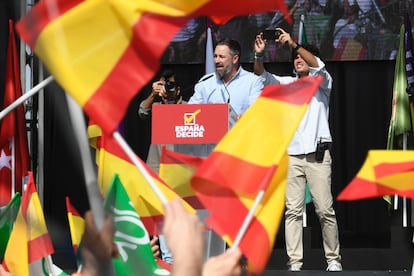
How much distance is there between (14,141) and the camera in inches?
342

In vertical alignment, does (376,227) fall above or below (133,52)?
below

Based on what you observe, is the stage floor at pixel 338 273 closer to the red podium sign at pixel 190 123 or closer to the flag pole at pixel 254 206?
the red podium sign at pixel 190 123

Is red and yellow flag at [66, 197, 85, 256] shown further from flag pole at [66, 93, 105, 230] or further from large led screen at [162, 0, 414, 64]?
large led screen at [162, 0, 414, 64]

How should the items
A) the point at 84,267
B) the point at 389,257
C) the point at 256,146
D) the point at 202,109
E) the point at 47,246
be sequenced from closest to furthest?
the point at 84,267 → the point at 256,146 → the point at 47,246 → the point at 202,109 → the point at 389,257

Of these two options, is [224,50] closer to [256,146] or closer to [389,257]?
[389,257]

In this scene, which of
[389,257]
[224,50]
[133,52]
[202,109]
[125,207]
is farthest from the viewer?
[389,257]

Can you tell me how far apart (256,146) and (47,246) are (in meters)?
1.63

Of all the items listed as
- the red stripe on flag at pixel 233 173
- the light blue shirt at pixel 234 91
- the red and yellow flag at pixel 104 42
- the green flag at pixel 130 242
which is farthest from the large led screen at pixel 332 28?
the red and yellow flag at pixel 104 42

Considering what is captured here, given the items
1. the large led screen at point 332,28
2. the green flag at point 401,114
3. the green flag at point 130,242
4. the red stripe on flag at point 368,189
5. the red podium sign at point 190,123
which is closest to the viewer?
the red stripe on flag at point 368,189

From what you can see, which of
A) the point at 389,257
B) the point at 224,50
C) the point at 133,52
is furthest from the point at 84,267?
the point at 389,257

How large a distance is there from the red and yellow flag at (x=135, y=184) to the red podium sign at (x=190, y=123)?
2095 mm

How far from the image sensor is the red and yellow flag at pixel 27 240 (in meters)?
4.81

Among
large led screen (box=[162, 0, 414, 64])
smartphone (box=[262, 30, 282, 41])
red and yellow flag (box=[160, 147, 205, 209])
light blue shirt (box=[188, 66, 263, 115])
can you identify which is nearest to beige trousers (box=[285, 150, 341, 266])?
light blue shirt (box=[188, 66, 263, 115])

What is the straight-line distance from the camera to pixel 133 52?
3.34 meters
